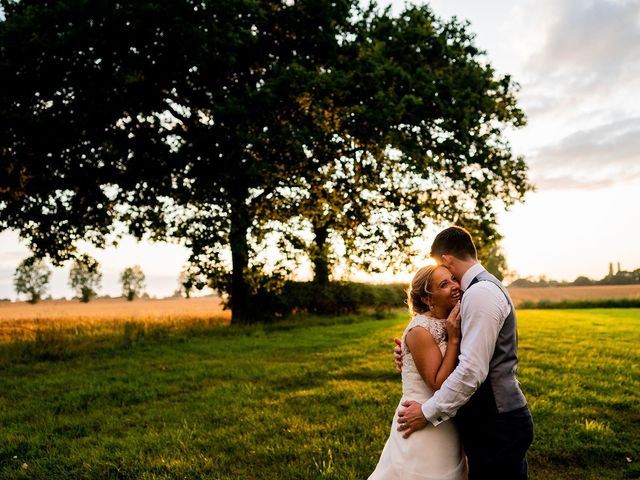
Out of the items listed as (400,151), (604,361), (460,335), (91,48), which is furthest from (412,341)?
(91,48)

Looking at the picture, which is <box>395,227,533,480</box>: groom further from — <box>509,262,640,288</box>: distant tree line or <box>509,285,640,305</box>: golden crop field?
<box>509,262,640,288</box>: distant tree line

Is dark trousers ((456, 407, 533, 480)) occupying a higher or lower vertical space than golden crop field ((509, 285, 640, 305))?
higher

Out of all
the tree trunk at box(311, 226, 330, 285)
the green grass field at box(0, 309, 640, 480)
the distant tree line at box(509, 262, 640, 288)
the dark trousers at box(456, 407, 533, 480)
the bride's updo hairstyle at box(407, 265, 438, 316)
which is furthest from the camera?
the distant tree line at box(509, 262, 640, 288)

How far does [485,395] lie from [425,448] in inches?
24.2

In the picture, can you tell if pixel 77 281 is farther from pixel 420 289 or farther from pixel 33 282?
pixel 420 289

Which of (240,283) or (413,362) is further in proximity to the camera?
(240,283)

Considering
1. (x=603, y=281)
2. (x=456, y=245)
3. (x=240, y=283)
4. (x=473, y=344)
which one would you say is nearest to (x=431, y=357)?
(x=473, y=344)

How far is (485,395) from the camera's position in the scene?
3.71 meters

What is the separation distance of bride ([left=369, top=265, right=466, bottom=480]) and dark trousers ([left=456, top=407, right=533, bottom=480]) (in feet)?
0.60

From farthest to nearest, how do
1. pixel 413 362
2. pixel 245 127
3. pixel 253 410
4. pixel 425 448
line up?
1. pixel 245 127
2. pixel 253 410
3. pixel 413 362
4. pixel 425 448

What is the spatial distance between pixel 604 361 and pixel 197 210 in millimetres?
15223

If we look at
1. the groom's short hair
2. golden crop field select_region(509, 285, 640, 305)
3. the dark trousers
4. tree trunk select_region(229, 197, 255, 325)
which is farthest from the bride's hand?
golden crop field select_region(509, 285, 640, 305)

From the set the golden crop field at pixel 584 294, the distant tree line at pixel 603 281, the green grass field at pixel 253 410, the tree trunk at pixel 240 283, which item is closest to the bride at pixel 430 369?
the green grass field at pixel 253 410

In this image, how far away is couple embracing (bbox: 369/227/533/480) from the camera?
3514mm
